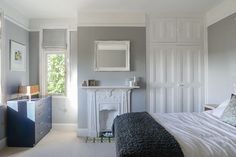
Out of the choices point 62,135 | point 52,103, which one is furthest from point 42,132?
point 52,103

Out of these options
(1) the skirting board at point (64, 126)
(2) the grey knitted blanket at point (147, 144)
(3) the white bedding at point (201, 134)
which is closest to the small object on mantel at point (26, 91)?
(1) the skirting board at point (64, 126)

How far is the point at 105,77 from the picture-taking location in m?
4.65

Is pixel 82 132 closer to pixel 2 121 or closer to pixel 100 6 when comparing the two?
pixel 2 121

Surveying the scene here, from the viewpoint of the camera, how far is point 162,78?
15.5ft

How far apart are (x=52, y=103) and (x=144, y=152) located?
3.89m

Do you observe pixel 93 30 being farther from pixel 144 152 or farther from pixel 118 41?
pixel 144 152

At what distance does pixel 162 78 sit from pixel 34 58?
2.99m

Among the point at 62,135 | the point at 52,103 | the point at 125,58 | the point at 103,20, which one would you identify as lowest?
the point at 62,135

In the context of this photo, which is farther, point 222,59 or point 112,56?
point 112,56

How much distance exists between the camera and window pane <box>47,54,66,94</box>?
16.9 ft

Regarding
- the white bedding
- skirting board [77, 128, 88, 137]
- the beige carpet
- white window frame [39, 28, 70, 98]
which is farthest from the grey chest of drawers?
the white bedding

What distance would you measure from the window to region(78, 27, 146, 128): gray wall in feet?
2.43

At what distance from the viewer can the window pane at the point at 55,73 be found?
5.16 metres

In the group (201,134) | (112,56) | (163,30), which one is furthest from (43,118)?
(201,134)
